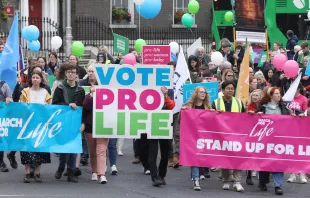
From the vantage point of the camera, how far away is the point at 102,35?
34188mm

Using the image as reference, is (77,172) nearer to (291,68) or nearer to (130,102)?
(130,102)

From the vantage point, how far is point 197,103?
13289mm

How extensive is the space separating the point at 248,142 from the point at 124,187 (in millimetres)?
1967

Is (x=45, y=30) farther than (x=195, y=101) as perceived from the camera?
Yes

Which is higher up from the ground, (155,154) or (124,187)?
(155,154)

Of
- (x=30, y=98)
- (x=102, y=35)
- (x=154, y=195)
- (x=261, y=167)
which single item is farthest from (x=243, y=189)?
(x=102, y=35)

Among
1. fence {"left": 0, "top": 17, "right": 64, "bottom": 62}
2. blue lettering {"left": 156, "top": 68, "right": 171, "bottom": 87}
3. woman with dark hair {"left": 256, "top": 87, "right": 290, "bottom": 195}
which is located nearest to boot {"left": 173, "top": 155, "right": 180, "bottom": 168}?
woman with dark hair {"left": 256, "top": 87, "right": 290, "bottom": 195}

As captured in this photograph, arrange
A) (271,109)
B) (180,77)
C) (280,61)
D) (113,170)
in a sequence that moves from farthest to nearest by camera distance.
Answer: (280,61)
(180,77)
(113,170)
(271,109)

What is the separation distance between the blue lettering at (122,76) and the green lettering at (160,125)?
611mm

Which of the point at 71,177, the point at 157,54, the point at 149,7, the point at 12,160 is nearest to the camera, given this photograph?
the point at 71,177

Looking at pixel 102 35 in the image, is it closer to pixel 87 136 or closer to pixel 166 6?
pixel 166 6

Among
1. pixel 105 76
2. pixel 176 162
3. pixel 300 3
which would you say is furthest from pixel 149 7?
pixel 300 3

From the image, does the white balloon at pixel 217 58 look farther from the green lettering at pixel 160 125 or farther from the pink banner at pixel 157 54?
the green lettering at pixel 160 125

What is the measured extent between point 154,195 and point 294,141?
2275 millimetres
